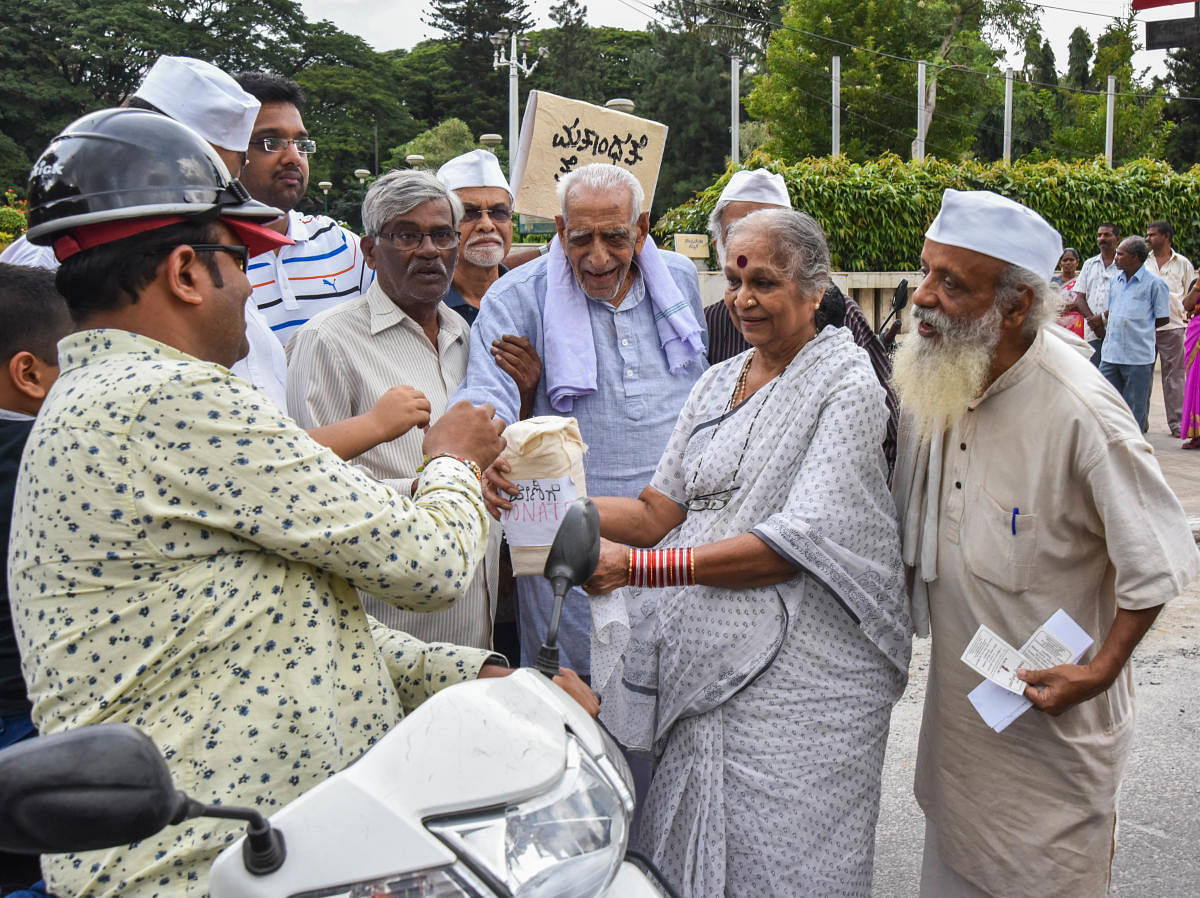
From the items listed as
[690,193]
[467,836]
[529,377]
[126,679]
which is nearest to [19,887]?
[126,679]

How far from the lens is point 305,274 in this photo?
3.99m

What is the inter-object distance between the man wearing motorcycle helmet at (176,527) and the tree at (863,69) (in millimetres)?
37618

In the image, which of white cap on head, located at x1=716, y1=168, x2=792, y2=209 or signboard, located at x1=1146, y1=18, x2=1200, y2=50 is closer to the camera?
→ white cap on head, located at x1=716, y1=168, x2=792, y2=209

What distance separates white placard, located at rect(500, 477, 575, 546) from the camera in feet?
8.48

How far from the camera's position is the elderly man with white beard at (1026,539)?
7.91 ft

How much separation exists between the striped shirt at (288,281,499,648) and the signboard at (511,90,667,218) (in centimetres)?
106

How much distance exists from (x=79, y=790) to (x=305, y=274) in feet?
10.1

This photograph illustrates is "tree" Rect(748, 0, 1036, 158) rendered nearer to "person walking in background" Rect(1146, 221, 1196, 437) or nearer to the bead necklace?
"person walking in background" Rect(1146, 221, 1196, 437)

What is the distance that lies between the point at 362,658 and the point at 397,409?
833mm

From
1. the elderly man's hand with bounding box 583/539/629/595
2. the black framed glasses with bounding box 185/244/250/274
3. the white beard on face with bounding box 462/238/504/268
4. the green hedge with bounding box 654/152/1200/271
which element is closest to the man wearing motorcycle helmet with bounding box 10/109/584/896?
the black framed glasses with bounding box 185/244/250/274

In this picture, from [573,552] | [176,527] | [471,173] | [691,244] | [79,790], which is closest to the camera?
[79,790]

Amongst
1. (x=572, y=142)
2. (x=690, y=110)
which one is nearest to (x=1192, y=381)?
(x=572, y=142)

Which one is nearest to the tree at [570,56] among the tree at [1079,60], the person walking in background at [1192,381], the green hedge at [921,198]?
the tree at [1079,60]

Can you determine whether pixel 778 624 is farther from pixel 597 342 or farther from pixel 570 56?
pixel 570 56
